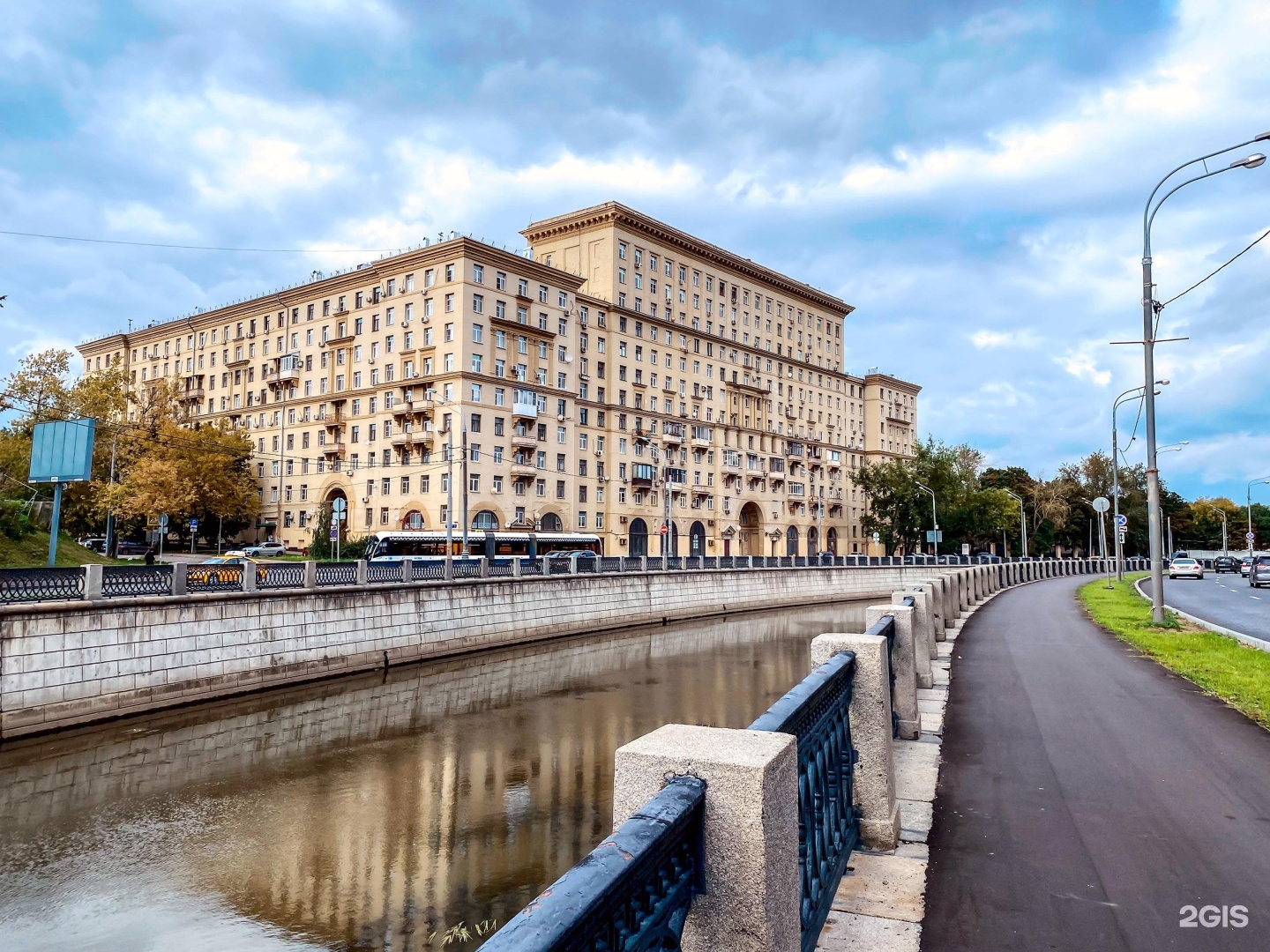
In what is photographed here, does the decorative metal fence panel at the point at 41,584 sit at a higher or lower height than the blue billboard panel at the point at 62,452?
→ lower

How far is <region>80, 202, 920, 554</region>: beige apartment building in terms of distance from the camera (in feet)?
197

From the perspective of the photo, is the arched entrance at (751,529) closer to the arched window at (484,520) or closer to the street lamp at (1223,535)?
the arched window at (484,520)

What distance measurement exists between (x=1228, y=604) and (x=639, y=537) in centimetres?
4979

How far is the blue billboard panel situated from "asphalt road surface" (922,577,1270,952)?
76.5ft

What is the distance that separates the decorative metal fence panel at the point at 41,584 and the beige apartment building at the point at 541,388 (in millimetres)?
31118

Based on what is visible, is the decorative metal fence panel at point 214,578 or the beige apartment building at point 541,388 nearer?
the decorative metal fence panel at point 214,578

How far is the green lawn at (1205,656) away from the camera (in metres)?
10.1

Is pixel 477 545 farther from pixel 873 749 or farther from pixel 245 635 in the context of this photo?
pixel 873 749

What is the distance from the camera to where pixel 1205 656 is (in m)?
13.5

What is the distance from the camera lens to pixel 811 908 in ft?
12.8

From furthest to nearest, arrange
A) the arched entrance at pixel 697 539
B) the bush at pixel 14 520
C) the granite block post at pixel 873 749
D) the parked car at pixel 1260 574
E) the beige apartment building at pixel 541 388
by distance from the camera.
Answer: the arched entrance at pixel 697 539, the beige apartment building at pixel 541 388, the parked car at pixel 1260 574, the bush at pixel 14 520, the granite block post at pixel 873 749

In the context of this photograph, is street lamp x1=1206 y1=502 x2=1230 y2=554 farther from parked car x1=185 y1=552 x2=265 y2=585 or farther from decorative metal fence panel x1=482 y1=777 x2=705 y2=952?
decorative metal fence panel x1=482 y1=777 x2=705 y2=952

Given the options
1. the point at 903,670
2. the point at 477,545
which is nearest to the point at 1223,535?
the point at 477,545

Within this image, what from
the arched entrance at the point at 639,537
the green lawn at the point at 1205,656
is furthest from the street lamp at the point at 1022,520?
the green lawn at the point at 1205,656
